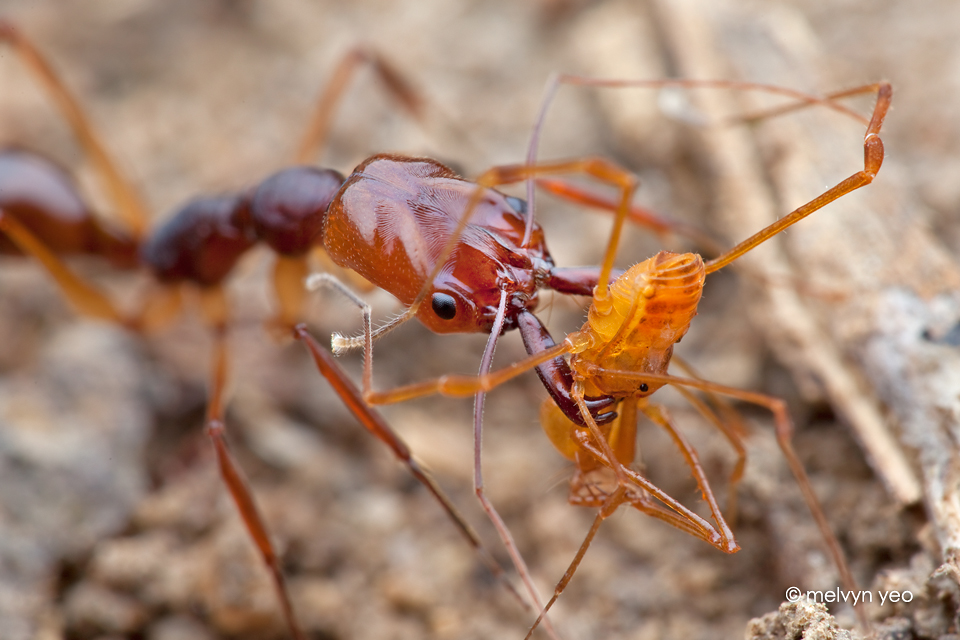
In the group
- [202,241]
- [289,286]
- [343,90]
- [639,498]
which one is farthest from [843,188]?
[202,241]

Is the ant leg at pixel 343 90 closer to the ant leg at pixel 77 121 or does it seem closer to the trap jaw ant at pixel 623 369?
the ant leg at pixel 77 121

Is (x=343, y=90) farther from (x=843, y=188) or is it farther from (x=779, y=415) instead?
(x=779, y=415)

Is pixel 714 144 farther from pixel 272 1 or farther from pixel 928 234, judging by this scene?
pixel 272 1

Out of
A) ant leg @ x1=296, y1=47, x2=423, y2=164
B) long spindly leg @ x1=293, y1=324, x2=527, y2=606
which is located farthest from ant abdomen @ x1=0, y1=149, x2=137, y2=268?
long spindly leg @ x1=293, y1=324, x2=527, y2=606

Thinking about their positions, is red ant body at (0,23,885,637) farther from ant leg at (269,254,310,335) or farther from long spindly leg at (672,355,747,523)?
long spindly leg at (672,355,747,523)

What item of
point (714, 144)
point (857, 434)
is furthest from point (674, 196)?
point (857, 434)

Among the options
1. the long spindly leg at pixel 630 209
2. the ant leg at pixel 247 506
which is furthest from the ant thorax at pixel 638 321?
the ant leg at pixel 247 506
